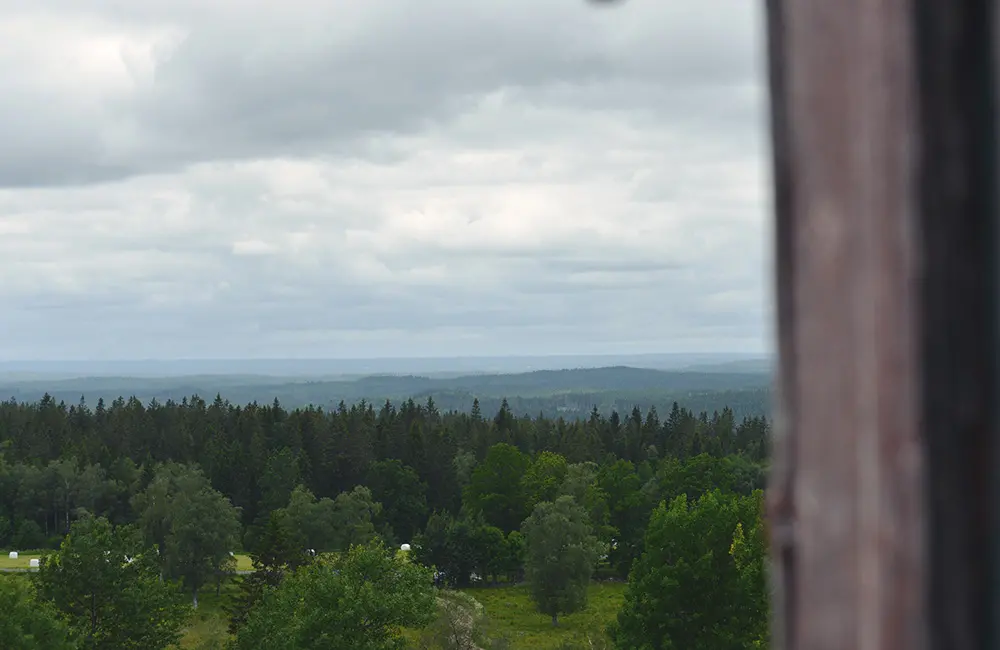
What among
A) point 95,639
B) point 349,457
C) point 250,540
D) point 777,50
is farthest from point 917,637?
point 349,457

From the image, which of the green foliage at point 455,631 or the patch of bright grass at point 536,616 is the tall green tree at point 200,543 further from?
the green foliage at point 455,631

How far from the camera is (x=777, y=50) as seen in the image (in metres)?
1.04

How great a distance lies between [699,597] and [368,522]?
41.5 metres

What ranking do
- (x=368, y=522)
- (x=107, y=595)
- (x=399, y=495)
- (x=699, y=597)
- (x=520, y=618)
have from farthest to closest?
(x=399, y=495) < (x=368, y=522) < (x=520, y=618) < (x=107, y=595) < (x=699, y=597)

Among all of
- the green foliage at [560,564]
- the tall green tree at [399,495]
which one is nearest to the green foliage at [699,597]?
the green foliage at [560,564]

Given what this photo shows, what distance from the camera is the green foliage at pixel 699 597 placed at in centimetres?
2836

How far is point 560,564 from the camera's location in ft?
186

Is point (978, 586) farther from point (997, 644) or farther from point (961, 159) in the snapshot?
point (961, 159)

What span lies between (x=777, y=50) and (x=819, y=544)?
46 cm

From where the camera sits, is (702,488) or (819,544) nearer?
(819,544)

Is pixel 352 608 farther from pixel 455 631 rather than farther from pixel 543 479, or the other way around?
pixel 543 479

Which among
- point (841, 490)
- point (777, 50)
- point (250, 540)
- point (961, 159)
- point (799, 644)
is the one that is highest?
point (777, 50)

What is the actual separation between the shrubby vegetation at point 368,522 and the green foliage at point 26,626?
0.11 meters

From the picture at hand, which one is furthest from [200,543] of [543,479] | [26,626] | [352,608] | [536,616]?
[352,608]
